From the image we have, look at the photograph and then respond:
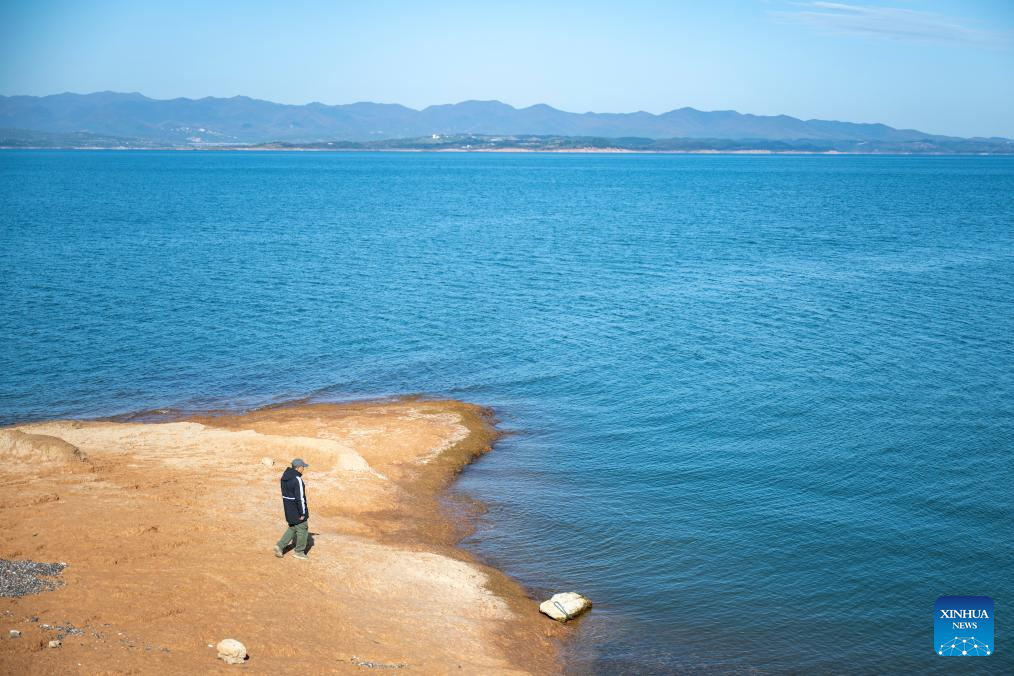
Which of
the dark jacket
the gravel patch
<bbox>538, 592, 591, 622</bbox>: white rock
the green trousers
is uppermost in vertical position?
the dark jacket

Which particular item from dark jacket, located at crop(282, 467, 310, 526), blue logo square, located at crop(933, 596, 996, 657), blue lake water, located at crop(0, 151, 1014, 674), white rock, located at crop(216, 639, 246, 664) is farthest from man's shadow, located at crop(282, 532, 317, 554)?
blue logo square, located at crop(933, 596, 996, 657)

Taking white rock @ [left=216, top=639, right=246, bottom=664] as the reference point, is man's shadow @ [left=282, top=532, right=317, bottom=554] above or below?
below

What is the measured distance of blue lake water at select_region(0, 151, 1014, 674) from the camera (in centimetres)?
2150

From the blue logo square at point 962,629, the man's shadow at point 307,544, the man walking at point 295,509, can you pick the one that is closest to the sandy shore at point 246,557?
the man's shadow at point 307,544

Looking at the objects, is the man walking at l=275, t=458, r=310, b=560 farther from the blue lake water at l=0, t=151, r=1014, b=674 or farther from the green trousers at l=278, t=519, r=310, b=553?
the blue lake water at l=0, t=151, r=1014, b=674

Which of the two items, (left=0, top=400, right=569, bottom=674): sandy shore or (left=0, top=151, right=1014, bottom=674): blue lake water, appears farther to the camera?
(left=0, top=151, right=1014, bottom=674): blue lake water

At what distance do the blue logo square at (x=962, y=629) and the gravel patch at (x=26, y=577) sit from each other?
64.2 ft

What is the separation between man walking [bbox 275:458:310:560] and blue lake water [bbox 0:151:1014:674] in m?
5.48

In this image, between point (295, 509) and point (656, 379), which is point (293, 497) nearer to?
point (295, 509)

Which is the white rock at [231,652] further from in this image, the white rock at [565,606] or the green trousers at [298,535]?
the white rock at [565,606]

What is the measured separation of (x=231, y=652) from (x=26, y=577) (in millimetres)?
5674

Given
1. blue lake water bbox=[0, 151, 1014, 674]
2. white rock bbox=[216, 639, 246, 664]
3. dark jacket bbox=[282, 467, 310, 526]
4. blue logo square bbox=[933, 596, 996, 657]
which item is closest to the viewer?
white rock bbox=[216, 639, 246, 664]

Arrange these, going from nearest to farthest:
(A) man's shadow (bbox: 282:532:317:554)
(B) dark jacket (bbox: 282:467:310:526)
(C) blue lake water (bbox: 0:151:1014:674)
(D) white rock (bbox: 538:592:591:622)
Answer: (D) white rock (bbox: 538:592:591:622)
(B) dark jacket (bbox: 282:467:310:526)
(A) man's shadow (bbox: 282:532:317:554)
(C) blue lake water (bbox: 0:151:1014:674)

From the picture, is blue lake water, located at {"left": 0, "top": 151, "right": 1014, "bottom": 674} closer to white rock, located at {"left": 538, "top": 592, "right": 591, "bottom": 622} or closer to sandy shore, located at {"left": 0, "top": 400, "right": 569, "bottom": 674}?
white rock, located at {"left": 538, "top": 592, "right": 591, "bottom": 622}
